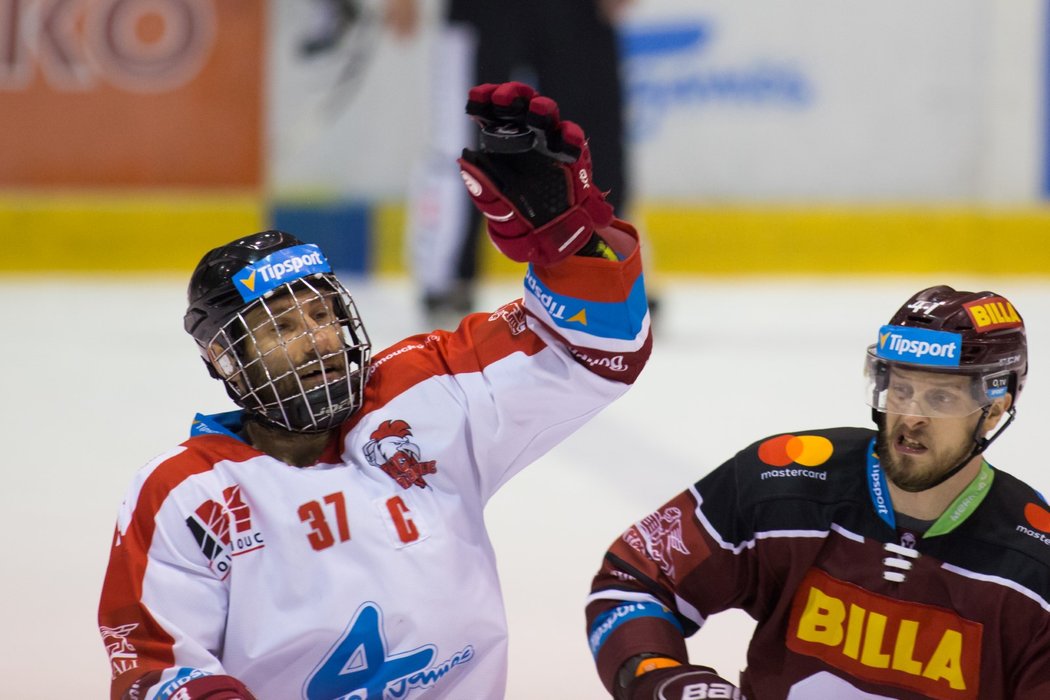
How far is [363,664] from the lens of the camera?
168cm

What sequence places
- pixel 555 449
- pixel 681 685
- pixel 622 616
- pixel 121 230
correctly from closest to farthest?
pixel 681 685
pixel 622 616
pixel 555 449
pixel 121 230

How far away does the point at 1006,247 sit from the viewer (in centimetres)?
636

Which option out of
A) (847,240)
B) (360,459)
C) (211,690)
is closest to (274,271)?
(360,459)

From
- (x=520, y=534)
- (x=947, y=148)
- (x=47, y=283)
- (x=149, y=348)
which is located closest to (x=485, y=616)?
(x=520, y=534)

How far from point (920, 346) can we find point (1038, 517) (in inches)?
8.9

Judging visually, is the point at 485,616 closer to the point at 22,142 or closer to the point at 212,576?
the point at 212,576

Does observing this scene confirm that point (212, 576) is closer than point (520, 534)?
Yes

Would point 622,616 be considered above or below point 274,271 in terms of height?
below

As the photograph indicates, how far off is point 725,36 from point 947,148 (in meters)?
1.08

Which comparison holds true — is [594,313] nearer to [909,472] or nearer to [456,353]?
[456,353]

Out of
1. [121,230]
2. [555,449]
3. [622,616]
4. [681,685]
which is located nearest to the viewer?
[681,685]

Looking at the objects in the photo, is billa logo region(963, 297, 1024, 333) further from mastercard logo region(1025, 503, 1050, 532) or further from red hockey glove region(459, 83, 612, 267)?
red hockey glove region(459, 83, 612, 267)

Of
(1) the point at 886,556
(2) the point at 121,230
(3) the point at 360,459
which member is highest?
(3) the point at 360,459

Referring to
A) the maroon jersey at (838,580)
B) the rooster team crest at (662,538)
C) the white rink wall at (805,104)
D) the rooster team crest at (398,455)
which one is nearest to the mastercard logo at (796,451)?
the maroon jersey at (838,580)
